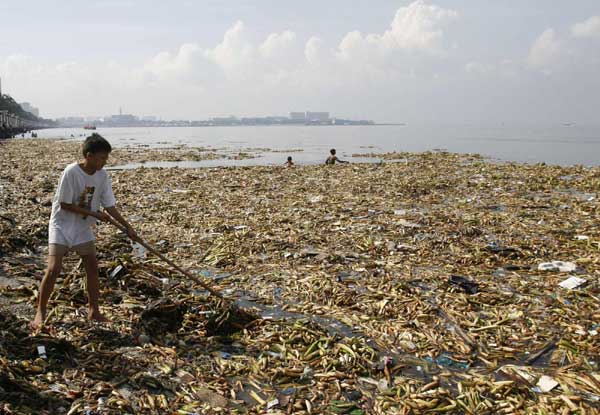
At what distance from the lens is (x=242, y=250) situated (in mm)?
9258

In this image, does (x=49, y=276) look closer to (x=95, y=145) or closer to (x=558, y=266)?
(x=95, y=145)

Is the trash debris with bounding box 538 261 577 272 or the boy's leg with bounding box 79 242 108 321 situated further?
the trash debris with bounding box 538 261 577 272

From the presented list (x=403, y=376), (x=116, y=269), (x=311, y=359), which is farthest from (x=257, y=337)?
(x=116, y=269)

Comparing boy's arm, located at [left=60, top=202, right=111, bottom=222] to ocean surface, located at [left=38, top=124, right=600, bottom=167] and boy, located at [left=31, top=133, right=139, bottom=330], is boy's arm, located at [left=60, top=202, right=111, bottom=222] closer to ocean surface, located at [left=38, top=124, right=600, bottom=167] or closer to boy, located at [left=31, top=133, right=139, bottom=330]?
boy, located at [left=31, top=133, right=139, bottom=330]

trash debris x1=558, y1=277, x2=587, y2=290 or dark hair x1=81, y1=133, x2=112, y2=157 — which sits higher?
dark hair x1=81, y1=133, x2=112, y2=157

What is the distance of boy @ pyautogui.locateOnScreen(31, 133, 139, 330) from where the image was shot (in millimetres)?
4957

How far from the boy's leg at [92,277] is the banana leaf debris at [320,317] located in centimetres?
17

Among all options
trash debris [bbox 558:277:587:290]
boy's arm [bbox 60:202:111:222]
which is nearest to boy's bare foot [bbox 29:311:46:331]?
boy's arm [bbox 60:202:111:222]

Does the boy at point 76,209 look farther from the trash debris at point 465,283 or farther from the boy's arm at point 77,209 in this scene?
the trash debris at point 465,283

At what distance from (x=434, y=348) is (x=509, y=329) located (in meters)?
1.17

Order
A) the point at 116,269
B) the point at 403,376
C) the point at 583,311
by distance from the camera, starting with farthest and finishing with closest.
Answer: the point at 116,269 → the point at 583,311 → the point at 403,376

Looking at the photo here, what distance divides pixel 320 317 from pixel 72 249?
324 centimetres

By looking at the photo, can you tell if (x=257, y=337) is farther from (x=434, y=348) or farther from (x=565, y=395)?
(x=565, y=395)

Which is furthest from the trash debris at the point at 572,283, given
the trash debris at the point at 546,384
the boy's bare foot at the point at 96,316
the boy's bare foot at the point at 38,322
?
the boy's bare foot at the point at 38,322
